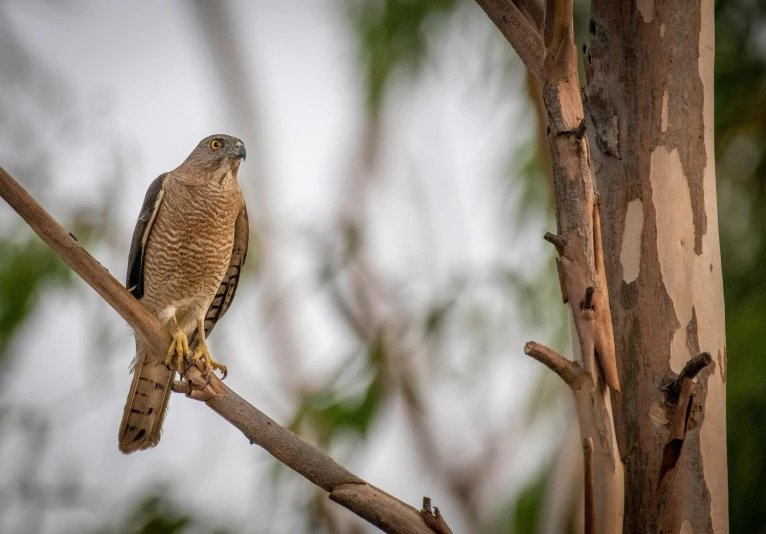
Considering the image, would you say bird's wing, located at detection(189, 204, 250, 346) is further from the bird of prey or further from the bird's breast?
the bird's breast

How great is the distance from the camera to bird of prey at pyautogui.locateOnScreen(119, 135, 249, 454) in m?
3.19

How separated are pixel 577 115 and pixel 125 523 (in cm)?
317

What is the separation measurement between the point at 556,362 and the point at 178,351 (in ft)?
5.11

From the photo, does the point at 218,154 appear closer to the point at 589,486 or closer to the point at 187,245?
the point at 187,245

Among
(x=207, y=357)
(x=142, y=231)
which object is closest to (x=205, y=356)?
(x=207, y=357)

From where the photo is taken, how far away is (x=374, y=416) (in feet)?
14.9

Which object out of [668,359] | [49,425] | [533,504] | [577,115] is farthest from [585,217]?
[49,425]

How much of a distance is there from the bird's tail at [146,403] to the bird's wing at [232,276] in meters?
0.35

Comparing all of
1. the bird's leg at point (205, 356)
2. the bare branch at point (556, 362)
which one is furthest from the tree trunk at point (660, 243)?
the bird's leg at point (205, 356)

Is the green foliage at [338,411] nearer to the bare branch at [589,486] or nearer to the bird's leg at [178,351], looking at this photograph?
the bird's leg at [178,351]

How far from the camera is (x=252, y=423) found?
6.62 feet

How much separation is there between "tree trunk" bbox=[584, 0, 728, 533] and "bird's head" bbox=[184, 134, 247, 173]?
1.60 metres

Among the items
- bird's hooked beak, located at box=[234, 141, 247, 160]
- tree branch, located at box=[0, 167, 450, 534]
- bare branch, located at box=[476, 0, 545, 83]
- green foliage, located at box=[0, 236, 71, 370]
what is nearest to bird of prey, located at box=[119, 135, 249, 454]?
bird's hooked beak, located at box=[234, 141, 247, 160]

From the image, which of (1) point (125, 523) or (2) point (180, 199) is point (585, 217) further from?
(1) point (125, 523)
